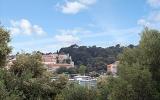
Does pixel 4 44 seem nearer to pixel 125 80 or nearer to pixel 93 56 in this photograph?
pixel 125 80

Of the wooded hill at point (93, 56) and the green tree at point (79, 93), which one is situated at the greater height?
the wooded hill at point (93, 56)

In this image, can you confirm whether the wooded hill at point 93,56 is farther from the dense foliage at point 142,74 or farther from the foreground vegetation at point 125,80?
the dense foliage at point 142,74

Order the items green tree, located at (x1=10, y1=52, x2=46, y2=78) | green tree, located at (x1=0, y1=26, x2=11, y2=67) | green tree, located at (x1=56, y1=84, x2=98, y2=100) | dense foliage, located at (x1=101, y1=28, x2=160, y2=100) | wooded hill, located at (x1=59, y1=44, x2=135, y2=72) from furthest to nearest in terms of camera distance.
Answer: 1. wooded hill, located at (x1=59, y1=44, x2=135, y2=72)
2. green tree, located at (x1=10, y1=52, x2=46, y2=78)
3. green tree, located at (x1=56, y1=84, x2=98, y2=100)
4. green tree, located at (x1=0, y1=26, x2=11, y2=67)
5. dense foliage, located at (x1=101, y1=28, x2=160, y2=100)

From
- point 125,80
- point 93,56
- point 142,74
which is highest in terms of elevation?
point 93,56

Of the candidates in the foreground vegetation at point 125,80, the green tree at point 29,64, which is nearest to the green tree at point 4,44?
the foreground vegetation at point 125,80

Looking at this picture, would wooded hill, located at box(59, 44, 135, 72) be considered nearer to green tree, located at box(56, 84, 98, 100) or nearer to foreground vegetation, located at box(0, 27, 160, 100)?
green tree, located at box(56, 84, 98, 100)

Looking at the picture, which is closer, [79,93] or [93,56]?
[79,93]

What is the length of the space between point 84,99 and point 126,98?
22.3ft

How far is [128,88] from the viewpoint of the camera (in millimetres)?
21500

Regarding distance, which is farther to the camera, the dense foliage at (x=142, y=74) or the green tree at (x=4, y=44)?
the green tree at (x=4, y=44)

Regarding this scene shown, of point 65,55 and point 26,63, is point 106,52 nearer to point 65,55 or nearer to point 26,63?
point 65,55

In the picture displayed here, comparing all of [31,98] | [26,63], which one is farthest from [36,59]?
[31,98]

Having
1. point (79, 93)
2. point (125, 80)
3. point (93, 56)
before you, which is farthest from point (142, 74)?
point (93, 56)

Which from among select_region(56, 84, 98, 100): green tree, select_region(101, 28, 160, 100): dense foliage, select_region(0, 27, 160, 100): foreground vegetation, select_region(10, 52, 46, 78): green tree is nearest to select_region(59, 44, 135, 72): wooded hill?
select_region(10, 52, 46, 78): green tree
